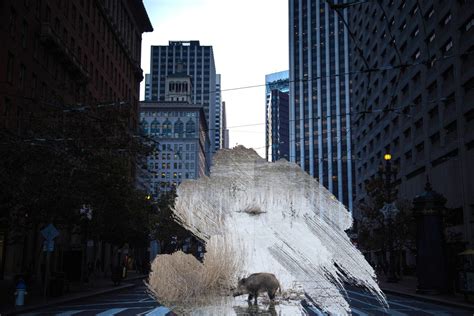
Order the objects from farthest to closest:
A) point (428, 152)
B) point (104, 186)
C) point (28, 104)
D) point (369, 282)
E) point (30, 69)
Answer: point (428, 152) < point (30, 69) < point (28, 104) < point (104, 186) < point (369, 282)

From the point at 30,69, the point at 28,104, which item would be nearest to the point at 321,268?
the point at 28,104

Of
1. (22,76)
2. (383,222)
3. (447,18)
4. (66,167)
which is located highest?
(447,18)

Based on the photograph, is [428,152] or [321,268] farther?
[428,152]

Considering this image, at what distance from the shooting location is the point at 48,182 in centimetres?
2509

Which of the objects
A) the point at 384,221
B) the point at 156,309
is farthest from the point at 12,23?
the point at 384,221

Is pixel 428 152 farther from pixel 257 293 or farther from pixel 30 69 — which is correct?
pixel 257 293

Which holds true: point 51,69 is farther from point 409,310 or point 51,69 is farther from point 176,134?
point 176,134

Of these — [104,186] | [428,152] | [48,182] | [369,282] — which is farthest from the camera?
[428,152]

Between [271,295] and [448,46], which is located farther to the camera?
[448,46]

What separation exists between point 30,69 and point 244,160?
38.5 meters

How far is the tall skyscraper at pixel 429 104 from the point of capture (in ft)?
152

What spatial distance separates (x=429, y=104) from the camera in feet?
184

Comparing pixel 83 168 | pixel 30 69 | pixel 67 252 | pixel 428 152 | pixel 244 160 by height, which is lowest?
pixel 67 252

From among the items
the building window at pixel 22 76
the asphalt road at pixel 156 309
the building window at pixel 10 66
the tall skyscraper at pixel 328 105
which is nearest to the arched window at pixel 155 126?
the tall skyscraper at pixel 328 105
